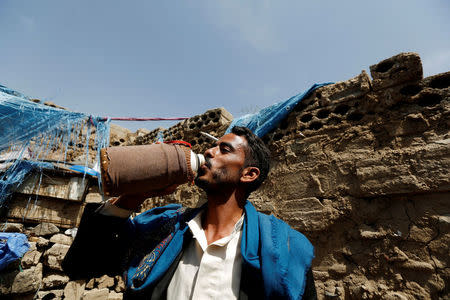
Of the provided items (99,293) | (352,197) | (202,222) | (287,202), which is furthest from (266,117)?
(99,293)

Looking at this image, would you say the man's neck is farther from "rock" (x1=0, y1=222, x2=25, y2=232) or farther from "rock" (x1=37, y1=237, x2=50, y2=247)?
"rock" (x1=0, y1=222, x2=25, y2=232)

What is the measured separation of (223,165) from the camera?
53.4 inches

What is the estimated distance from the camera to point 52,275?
2746 millimetres

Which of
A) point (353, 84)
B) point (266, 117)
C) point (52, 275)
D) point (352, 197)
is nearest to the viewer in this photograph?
point (352, 197)

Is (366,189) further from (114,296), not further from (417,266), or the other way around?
(114,296)

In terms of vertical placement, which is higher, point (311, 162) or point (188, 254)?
point (311, 162)

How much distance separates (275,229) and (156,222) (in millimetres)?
618

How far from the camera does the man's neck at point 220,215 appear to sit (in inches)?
49.5

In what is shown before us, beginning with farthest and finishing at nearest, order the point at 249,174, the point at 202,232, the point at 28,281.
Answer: the point at 28,281, the point at 249,174, the point at 202,232

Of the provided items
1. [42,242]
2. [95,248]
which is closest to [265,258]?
[95,248]

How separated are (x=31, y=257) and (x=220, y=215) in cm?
259

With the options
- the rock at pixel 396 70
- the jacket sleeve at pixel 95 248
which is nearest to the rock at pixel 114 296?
the jacket sleeve at pixel 95 248

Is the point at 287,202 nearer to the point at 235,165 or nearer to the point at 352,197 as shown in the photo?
the point at 352,197

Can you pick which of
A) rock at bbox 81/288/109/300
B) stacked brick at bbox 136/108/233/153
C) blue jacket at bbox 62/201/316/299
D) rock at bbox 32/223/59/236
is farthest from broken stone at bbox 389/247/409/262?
rock at bbox 32/223/59/236
